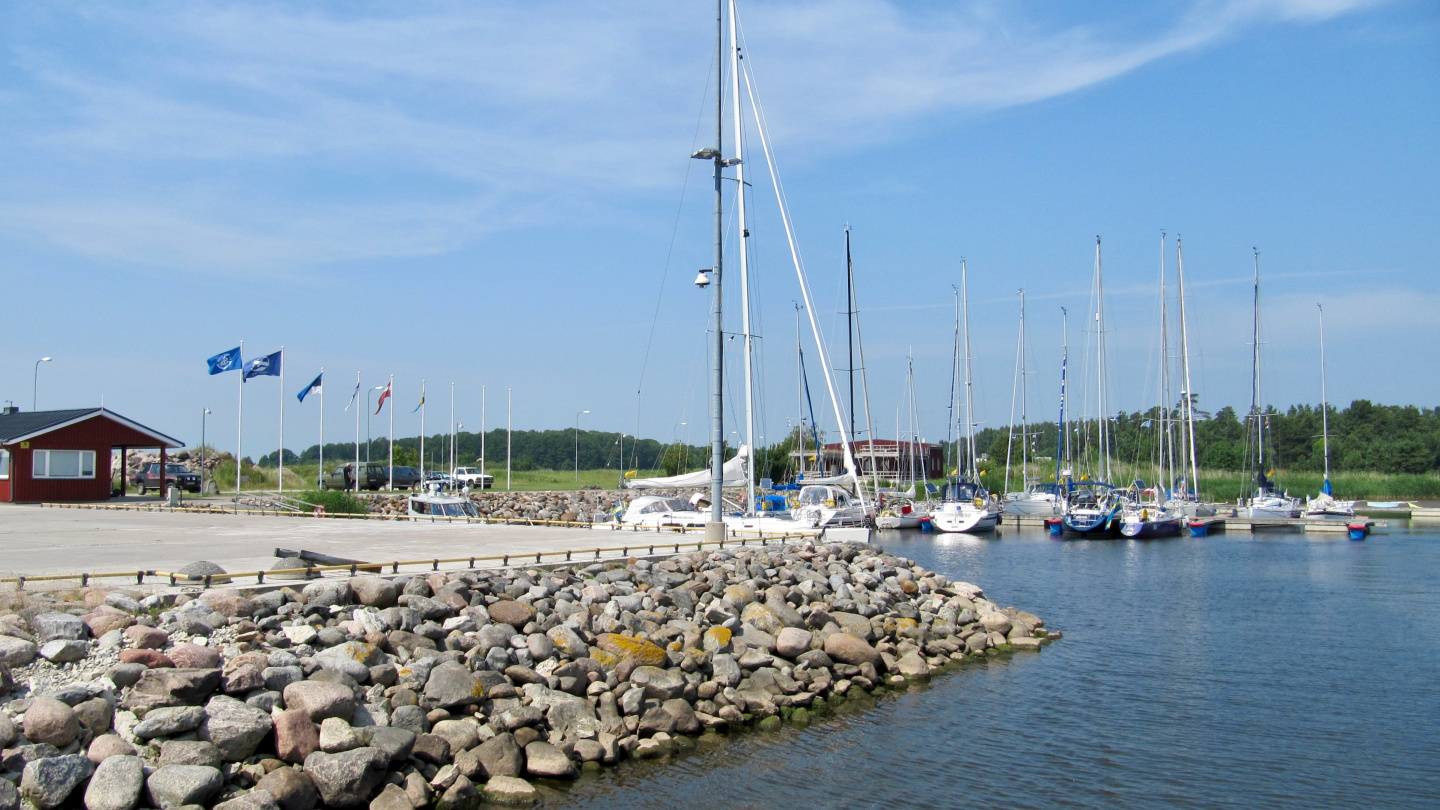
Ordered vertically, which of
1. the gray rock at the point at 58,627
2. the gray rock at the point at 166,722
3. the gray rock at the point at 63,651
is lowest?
the gray rock at the point at 166,722

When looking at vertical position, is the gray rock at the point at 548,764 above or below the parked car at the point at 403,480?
below

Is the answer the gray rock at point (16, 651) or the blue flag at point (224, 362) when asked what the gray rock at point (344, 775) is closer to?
the gray rock at point (16, 651)

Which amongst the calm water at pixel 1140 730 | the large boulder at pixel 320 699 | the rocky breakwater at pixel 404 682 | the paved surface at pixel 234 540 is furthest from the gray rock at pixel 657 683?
the paved surface at pixel 234 540

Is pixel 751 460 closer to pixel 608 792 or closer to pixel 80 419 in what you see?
pixel 608 792

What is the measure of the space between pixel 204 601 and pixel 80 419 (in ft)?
127

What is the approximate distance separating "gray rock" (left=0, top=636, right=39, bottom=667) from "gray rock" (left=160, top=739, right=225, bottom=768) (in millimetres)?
2176

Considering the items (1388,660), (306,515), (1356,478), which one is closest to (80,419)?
(306,515)

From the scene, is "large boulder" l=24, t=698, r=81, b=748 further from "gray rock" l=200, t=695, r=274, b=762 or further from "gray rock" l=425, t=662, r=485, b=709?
"gray rock" l=425, t=662, r=485, b=709

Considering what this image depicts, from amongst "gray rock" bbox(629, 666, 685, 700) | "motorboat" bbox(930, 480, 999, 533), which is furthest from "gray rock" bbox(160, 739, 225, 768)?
"motorboat" bbox(930, 480, 999, 533)

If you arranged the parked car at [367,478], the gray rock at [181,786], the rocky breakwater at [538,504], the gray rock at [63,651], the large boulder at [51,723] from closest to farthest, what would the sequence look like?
the gray rock at [181,786] → the large boulder at [51,723] → the gray rock at [63,651] → the rocky breakwater at [538,504] → the parked car at [367,478]

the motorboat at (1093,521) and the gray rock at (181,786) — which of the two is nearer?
the gray rock at (181,786)

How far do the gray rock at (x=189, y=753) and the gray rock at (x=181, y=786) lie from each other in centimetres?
20

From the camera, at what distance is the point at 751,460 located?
33.5 m

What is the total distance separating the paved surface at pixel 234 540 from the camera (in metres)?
19.6
